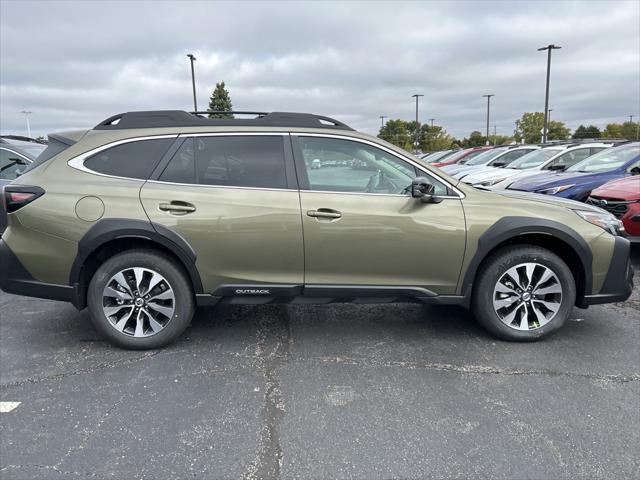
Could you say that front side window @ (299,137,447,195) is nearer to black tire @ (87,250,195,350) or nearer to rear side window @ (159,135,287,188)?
rear side window @ (159,135,287,188)

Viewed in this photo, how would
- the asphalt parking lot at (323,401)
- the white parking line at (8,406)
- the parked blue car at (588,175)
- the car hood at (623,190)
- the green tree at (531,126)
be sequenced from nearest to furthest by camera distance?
the asphalt parking lot at (323,401) → the white parking line at (8,406) → the car hood at (623,190) → the parked blue car at (588,175) → the green tree at (531,126)

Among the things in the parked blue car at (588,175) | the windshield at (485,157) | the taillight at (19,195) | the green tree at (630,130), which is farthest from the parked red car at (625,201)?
the green tree at (630,130)

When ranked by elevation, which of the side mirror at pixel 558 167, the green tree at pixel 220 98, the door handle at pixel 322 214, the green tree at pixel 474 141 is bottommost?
the door handle at pixel 322 214

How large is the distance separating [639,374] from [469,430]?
→ 1538 mm

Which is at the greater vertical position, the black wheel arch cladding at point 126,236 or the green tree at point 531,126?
the green tree at point 531,126

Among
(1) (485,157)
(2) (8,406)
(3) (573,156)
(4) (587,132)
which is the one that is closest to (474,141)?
(4) (587,132)

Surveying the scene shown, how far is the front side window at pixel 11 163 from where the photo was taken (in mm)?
6684

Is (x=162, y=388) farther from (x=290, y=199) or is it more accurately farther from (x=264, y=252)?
(x=290, y=199)

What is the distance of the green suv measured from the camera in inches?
139

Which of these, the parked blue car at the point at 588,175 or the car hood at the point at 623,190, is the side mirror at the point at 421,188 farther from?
the parked blue car at the point at 588,175

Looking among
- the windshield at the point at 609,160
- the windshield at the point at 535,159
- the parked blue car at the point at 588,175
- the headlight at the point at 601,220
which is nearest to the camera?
the headlight at the point at 601,220

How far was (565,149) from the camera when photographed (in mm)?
11383

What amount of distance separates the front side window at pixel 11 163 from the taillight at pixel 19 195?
3723 millimetres

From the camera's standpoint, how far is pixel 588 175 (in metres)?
7.71
